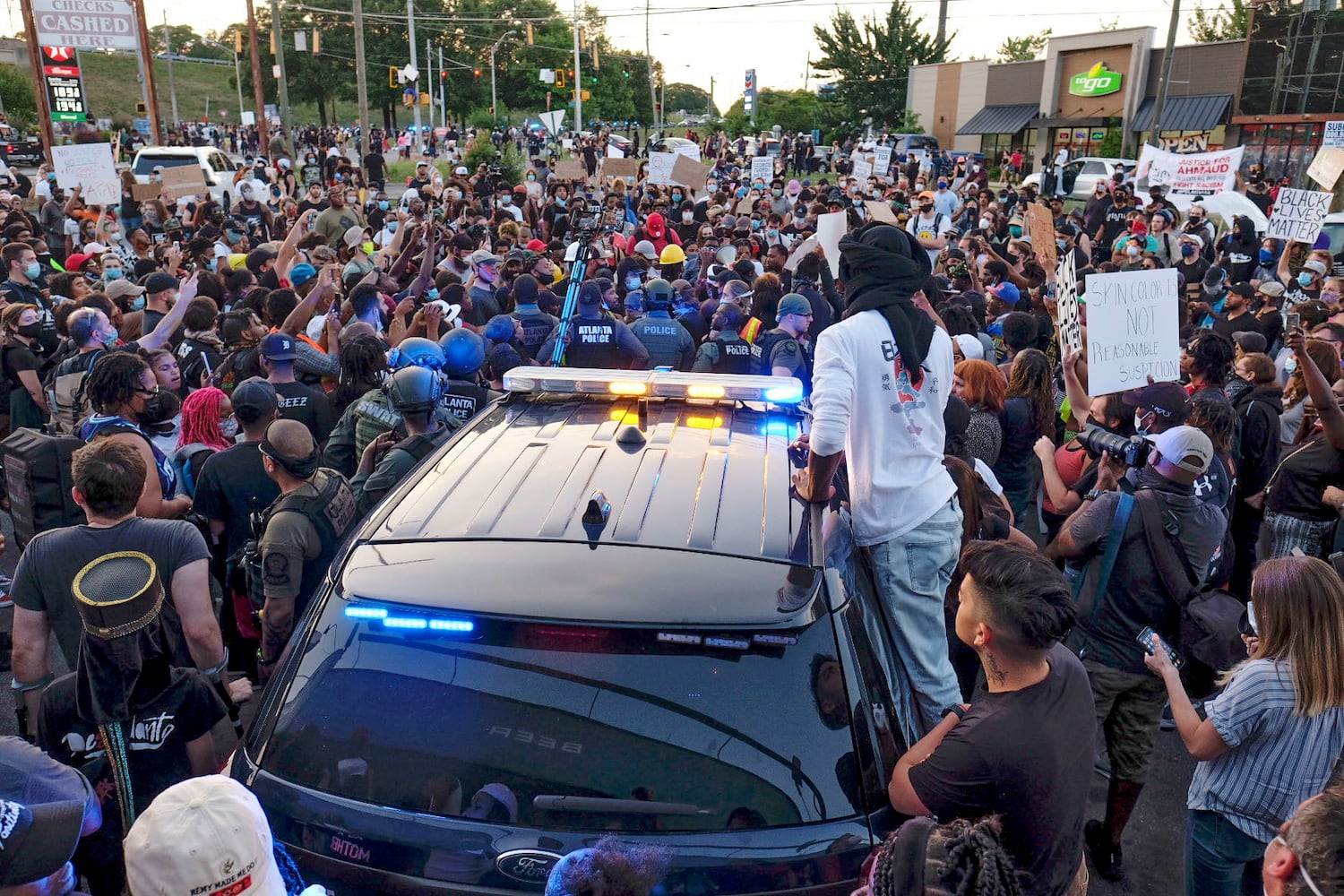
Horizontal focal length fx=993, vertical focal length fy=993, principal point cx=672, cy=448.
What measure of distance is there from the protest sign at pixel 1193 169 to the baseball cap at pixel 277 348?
15.3 m

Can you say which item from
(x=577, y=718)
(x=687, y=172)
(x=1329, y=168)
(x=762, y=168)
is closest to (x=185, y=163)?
(x=687, y=172)

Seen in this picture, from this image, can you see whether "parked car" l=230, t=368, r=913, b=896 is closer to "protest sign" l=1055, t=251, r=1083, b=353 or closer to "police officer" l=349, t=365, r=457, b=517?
"police officer" l=349, t=365, r=457, b=517

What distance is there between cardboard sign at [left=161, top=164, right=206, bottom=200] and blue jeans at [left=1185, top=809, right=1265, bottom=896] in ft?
49.5

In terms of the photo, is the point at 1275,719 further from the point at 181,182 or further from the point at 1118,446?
the point at 181,182

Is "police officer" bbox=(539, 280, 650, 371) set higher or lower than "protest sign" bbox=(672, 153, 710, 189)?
lower

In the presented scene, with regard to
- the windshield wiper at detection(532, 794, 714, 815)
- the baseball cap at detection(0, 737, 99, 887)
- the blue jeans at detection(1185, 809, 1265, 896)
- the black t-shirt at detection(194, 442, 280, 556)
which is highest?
the baseball cap at detection(0, 737, 99, 887)

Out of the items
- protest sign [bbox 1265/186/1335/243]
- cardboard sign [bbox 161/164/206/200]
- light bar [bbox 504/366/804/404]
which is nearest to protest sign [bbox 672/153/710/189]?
cardboard sign [bbox 161/164/206/200]

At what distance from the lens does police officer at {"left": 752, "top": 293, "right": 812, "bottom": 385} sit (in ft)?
23.2

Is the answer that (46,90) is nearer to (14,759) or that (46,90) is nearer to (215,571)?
(215,571)

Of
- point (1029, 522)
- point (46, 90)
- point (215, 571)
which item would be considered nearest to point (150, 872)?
point (215, 571)

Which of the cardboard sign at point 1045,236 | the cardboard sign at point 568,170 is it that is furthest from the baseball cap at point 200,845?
the cardboard sign at point 568,170

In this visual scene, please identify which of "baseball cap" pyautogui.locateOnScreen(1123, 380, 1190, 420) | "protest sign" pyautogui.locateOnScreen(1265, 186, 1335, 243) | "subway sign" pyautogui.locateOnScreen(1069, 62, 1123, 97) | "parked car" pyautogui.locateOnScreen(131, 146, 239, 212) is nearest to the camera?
"baseball cap" pyautogui.locateOnScreen(1123, 380, 1190, 420)

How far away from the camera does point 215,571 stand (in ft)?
16.2

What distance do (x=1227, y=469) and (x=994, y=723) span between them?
3492 millimetres
